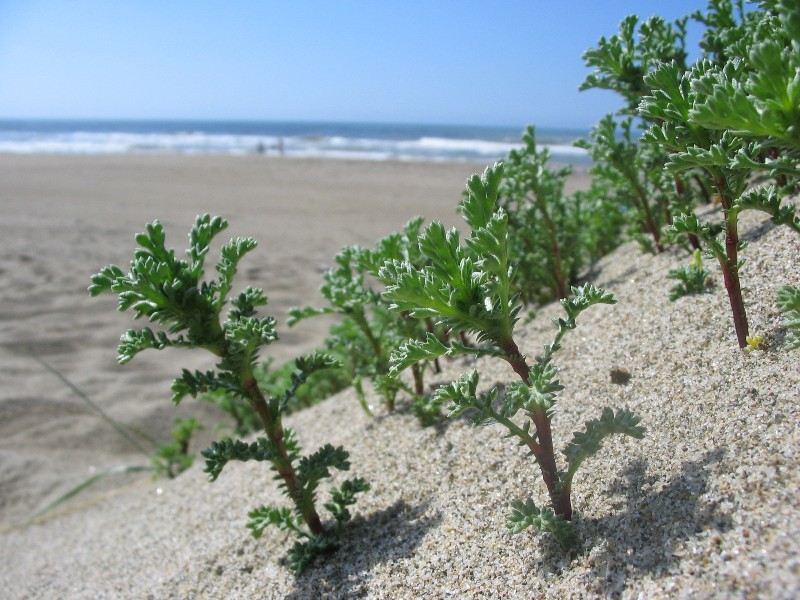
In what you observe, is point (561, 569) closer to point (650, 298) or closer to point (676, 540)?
point (676, 540)

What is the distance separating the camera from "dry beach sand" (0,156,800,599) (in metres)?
1.55

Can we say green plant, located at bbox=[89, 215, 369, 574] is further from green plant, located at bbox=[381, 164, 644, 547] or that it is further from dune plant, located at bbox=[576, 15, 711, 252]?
dune plant, located at bbox=[576, 15, 711, 252]

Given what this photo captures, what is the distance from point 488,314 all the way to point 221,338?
0.91 meters

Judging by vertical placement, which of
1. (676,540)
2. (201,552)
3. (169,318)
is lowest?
(201,552)

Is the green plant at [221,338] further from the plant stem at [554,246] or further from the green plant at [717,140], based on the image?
the plant stem at [554,246]

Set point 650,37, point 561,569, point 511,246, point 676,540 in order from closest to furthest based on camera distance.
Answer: point 676,540, point 561,569, point 650,37, point 511,246

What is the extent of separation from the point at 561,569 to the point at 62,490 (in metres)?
3.61

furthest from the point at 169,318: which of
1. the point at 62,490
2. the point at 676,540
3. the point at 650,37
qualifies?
the point at 62,490

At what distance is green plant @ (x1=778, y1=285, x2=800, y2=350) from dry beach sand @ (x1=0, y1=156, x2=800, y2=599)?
93 millimetres

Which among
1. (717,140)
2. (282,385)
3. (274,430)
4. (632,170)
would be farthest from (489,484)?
(282,385)

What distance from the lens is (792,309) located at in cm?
185

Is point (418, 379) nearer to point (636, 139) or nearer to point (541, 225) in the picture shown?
point (541, 225)

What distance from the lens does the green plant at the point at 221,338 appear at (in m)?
1.94

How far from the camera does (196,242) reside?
6.83 ft
